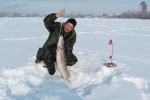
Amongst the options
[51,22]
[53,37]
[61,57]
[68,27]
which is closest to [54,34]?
[53,37]

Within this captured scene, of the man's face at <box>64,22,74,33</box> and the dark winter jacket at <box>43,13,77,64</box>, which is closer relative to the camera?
the man's face at <box>64,22,74,33</box>

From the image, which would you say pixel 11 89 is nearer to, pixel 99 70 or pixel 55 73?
pixel 55 73

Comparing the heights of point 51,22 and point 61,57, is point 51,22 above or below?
above

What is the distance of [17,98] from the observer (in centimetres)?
541

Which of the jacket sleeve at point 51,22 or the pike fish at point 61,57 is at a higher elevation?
the jacket sleeve at point 51,22

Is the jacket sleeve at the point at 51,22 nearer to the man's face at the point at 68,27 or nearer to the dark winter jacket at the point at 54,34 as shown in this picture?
the dark winter jacket at the point at 54,34

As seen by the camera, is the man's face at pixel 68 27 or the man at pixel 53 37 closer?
the man's face at pixel 68 27

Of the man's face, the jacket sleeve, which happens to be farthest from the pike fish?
the jacket sleeve

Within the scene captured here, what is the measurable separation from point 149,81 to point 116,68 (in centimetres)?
128

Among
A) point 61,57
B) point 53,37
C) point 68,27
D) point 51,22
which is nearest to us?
point 61,57

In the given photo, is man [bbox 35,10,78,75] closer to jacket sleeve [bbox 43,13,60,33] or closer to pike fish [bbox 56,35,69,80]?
jacket sleeve [bbox 43,13,60,33]

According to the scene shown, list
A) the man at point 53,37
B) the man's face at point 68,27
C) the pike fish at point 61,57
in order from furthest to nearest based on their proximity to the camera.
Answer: the man at point 53,37 < the man's face at point 68,27 < the pike fish at point 61,57

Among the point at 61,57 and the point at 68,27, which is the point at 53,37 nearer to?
the point at 68,27

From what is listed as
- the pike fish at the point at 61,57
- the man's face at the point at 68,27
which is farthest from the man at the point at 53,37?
the pike fish at the point at 61,57
